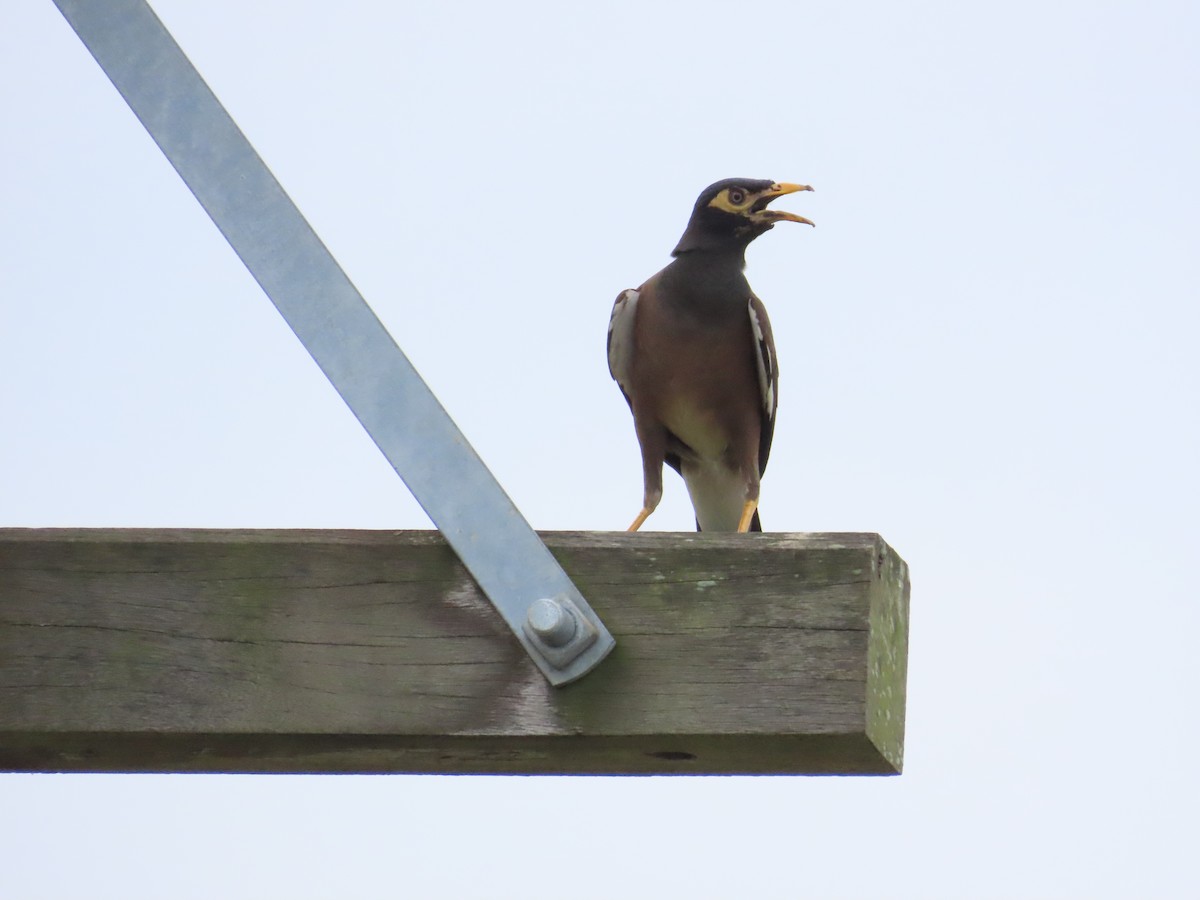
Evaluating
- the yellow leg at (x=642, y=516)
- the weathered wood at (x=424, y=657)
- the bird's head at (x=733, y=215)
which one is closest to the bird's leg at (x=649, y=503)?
the yellow leg at (x=642, y=516)

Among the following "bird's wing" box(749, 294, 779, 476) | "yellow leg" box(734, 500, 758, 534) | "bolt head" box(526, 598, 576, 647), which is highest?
"bird's wing" box(749, 294, 779, 476)

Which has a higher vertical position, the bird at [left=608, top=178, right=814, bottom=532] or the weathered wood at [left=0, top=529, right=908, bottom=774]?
the bird at [left=608, top=178, right=814, bottom=532]

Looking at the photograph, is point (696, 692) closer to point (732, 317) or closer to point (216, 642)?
point (216, 642)

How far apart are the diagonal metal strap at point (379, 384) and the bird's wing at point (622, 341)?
329 centimetres

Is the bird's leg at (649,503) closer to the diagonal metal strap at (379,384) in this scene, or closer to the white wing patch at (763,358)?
the white wing patch at (763,358)

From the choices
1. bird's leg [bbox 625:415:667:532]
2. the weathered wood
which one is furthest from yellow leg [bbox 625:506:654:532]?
the weathered wood

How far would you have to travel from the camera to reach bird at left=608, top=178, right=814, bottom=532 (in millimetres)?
4871

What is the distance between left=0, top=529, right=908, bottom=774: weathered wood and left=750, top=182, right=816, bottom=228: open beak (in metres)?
3.30

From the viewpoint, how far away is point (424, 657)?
5.75 ft

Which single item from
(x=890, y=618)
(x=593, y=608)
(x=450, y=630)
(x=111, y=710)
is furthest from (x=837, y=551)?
(x=111, y=710)

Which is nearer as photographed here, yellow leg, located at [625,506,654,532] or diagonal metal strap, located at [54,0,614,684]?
diagonal metal strap, located at [54,0,614,684]

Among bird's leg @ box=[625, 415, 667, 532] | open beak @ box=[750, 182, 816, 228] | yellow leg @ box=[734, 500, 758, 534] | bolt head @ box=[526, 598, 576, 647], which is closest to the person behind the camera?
bolt head @ box=[526, 598, 576, 647]

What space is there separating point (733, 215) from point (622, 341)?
1.79ft

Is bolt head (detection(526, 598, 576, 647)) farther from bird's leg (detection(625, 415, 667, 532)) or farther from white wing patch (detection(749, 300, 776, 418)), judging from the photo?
white wing patch (detection(749, 300, 776, 418))
